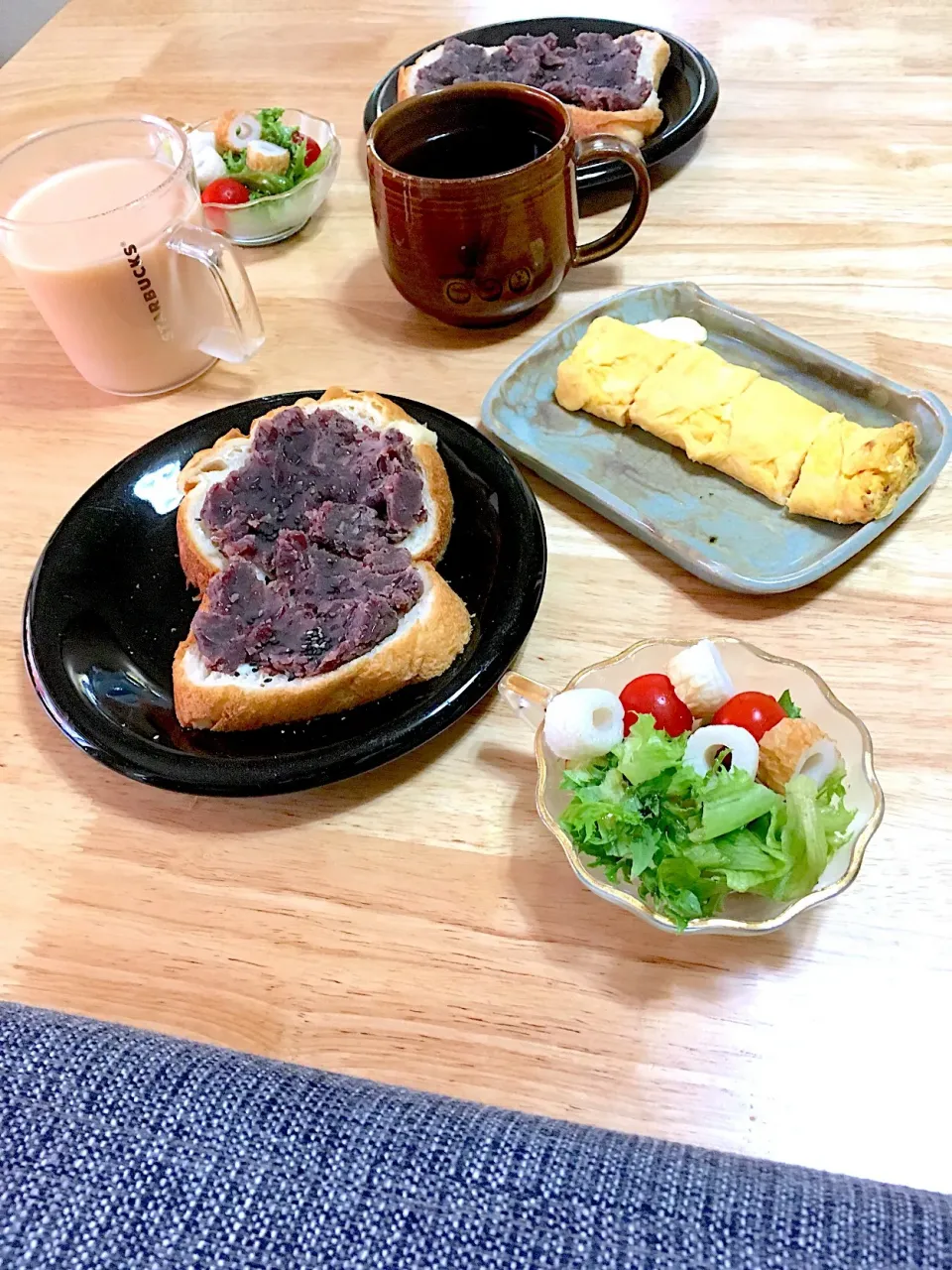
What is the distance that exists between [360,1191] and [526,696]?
0.43m

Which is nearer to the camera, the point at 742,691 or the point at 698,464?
the point at 742,691

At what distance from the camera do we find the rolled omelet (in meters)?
0.97

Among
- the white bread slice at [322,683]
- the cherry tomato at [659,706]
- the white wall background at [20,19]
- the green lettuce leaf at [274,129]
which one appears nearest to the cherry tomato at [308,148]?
the green lettuce leaf at [274,129]

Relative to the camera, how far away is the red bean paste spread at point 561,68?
1445 mm

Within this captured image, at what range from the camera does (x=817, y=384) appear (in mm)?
1132

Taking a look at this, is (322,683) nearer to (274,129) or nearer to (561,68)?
(274,129)

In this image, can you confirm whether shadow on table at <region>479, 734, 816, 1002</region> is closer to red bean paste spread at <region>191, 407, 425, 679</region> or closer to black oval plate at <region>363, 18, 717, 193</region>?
red bean paste spread at <region>191, 407, 425, 679</region>

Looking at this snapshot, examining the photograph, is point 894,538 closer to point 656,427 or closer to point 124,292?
point 656,427

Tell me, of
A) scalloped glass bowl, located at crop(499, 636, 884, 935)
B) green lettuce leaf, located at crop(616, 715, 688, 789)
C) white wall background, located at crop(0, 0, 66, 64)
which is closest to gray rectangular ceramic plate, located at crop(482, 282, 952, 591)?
scalloped glass bowl, located at crop(499, 636, 884, 935)

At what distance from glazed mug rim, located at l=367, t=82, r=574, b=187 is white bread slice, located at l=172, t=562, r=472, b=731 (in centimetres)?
51

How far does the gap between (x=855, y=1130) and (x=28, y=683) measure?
2.75ft

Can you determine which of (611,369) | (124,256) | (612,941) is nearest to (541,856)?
(612,941)

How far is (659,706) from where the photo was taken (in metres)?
0.80

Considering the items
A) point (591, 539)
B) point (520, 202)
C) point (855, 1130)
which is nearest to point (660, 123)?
point (520, 202)
